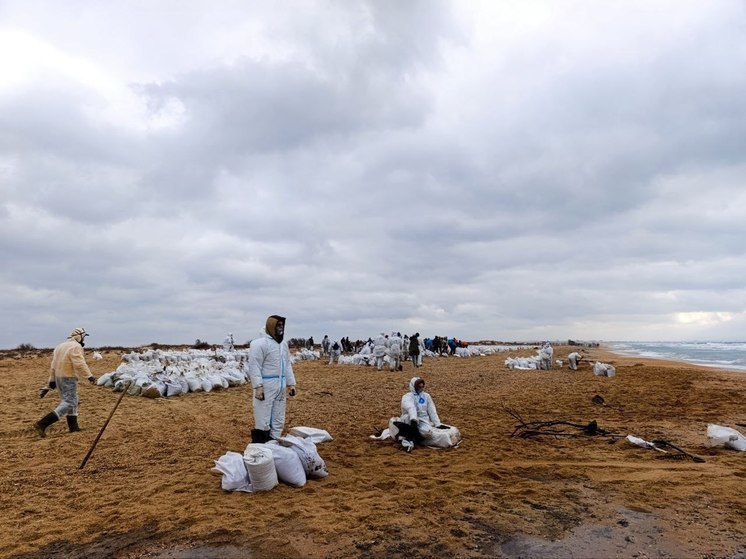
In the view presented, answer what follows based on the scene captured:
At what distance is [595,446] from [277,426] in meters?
4.97

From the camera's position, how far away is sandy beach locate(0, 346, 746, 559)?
4.16 metres

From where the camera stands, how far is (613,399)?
12.7 m

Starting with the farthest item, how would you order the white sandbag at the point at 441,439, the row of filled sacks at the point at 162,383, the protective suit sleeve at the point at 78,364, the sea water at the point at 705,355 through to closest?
the sea water at the point at 705,355 < the row of filled sacks at the point at 162,383 < the protective suit sleeve at the point at 78,364 < the white sandbag at the point at 441,439

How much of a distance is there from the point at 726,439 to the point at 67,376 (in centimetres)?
1104

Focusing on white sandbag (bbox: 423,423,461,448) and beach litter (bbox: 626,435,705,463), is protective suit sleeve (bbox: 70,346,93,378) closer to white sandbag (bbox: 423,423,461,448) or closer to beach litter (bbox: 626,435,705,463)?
white sandbag (bbox: 423,423,461,448)

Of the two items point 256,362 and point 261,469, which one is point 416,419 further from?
point 261,469

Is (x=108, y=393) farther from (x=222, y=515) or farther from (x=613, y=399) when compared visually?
(x=613, y=399)

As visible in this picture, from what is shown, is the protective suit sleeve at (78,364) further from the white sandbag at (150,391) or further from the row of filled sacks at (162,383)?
the white sandbag at (150,391)

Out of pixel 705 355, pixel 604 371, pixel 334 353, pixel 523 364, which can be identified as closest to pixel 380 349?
pixel 334 353

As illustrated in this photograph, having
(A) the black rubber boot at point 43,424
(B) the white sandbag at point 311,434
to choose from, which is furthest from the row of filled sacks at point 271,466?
(A) the black rubber boot at point 43,424

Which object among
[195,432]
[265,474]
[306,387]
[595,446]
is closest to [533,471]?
[595,446]

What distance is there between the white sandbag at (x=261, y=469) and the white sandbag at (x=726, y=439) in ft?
21.6

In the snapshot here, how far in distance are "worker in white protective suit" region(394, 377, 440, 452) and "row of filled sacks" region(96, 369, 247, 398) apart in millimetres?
8098

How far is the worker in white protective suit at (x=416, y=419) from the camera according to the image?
7.66m
